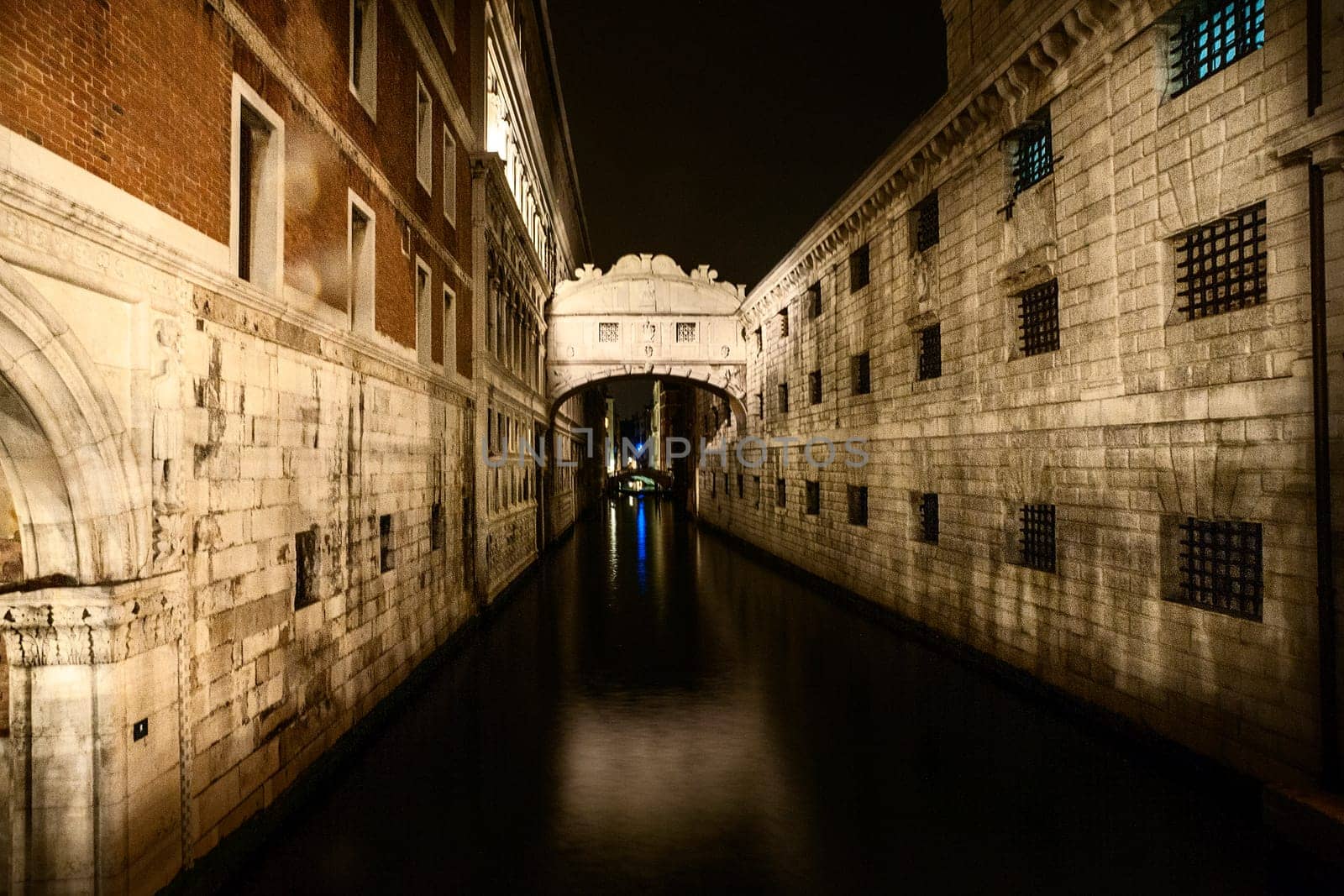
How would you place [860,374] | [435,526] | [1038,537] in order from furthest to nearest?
[860,374] < [435,526] < [1038,537]

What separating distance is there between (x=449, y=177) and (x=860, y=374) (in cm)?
991

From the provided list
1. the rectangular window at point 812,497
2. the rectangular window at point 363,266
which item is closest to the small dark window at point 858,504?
the rectangular window at point 812,497

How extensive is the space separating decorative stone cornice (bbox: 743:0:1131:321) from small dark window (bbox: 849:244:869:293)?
0.48 metres

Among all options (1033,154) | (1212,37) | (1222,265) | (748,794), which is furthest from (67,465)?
(1033,154)

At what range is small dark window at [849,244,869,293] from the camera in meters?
17.9

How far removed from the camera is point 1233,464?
746 centimetres

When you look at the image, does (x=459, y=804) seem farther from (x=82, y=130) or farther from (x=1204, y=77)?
(x=1204, y=77)

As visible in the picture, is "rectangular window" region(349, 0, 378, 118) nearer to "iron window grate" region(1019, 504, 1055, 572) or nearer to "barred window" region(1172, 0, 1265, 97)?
"barred window" region(1172, 0, 1265, 97)

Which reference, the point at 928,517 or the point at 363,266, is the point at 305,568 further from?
the point at 928,517

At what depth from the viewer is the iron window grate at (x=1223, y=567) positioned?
24.2 ft

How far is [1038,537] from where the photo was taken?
1091 cm

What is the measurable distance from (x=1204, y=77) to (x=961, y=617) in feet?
27.3

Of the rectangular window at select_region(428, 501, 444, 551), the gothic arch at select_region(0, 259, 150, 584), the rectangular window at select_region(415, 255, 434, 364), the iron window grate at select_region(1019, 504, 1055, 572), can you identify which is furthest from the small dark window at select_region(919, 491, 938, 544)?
the gothic arch at select_region(0, 259, 150, 584)

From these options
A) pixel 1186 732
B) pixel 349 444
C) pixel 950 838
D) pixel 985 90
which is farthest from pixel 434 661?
pixel 985 90
